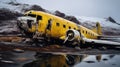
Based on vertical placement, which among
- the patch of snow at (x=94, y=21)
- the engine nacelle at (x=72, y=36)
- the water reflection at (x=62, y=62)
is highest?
the patch of snow at (x=94, y=21)

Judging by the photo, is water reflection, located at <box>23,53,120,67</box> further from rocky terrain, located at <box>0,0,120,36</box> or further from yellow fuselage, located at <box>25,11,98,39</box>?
rocky terrain, located at <box>0,0,120,36</box>

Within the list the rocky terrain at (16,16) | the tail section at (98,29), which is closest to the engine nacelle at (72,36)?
the rocky terrain at (16,16)

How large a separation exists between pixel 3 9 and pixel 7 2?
0.40 meters

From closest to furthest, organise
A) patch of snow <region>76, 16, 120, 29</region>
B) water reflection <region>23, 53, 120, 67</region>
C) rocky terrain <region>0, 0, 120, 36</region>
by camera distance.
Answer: water reflection <region>23, 53, 120, 67</region> → rocky terrain <region>0, 0, 120, 36</region> → patch of snow <region>76, 16, 120, 29</region>

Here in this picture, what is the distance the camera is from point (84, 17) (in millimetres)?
9977

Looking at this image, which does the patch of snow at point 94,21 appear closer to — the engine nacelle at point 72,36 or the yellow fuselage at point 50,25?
the yellow fuselage at point 50,25

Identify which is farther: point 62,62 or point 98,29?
point 98,29

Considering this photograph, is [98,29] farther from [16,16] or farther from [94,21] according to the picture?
[16,16]

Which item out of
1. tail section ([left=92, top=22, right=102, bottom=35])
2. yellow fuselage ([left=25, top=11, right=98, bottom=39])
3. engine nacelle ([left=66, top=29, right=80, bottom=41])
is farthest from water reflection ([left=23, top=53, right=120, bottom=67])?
tail section ([left=92, top=22, right=102, bottom=35])

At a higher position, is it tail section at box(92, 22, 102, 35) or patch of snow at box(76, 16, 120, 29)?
patch of snow at box(76, 16, 120, 29)

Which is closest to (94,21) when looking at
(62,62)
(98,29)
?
(98,29)

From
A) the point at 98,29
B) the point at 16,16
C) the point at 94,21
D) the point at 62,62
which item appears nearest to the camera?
the point at 62,62

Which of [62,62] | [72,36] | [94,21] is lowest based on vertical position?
[62,62]

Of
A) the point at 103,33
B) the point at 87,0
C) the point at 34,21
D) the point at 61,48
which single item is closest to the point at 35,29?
the point at 34,21
